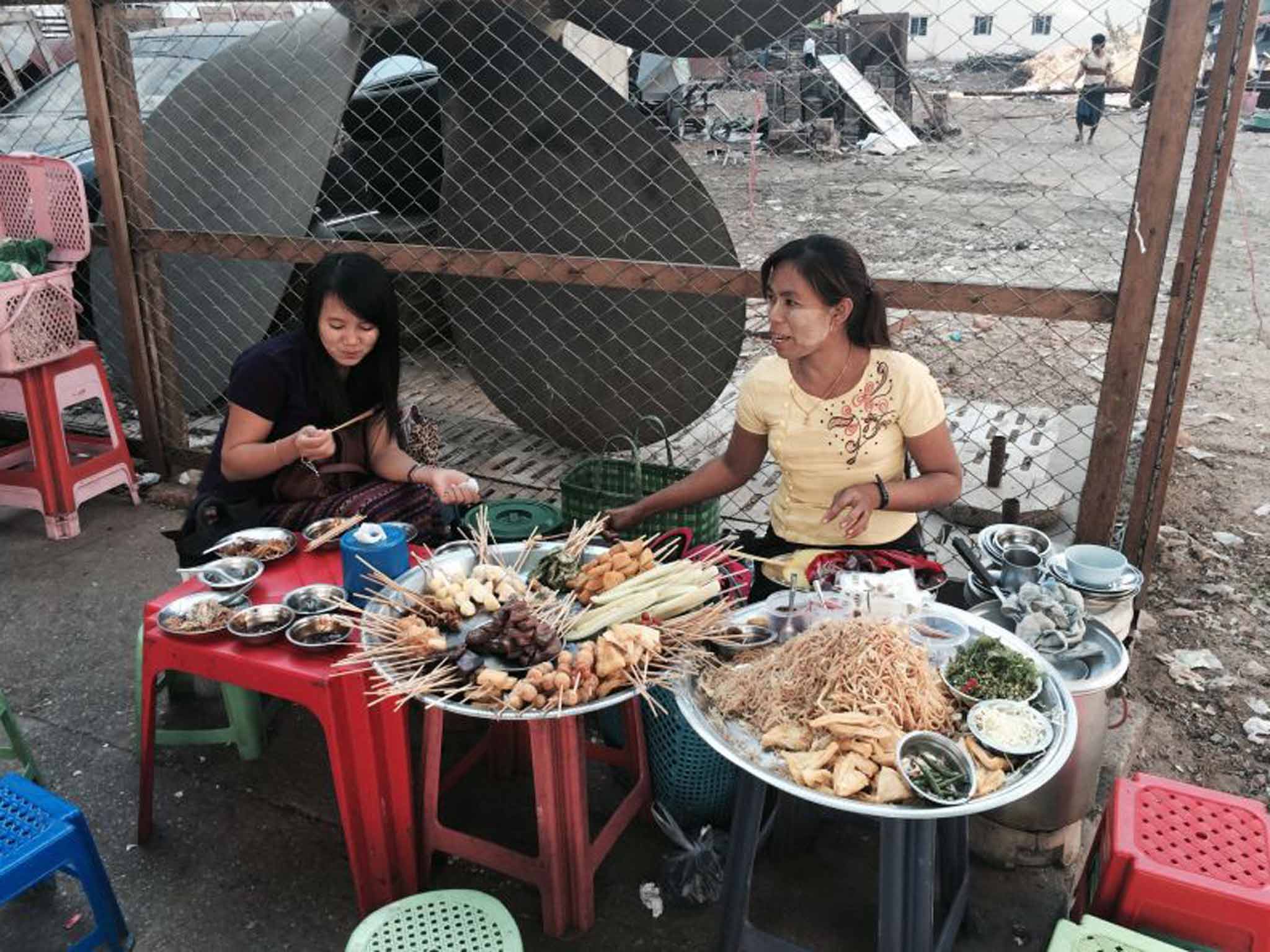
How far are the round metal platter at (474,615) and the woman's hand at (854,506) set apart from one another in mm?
605

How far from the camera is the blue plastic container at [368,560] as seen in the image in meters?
2.28

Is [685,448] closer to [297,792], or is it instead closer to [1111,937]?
[297,792]

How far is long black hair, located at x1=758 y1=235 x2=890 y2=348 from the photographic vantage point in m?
2.52

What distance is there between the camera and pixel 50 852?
2.04m

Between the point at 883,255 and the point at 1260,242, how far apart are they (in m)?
3.87

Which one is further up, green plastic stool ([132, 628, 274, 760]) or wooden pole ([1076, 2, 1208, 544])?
wooden pole ([1076, 2, 1208, 544])

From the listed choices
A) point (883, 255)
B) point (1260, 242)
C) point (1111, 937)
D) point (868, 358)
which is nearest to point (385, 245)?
point (868, 358)

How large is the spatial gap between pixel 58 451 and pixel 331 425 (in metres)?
1.97

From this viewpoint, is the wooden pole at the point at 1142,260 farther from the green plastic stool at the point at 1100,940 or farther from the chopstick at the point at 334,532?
the chopstick at the point at 334,532

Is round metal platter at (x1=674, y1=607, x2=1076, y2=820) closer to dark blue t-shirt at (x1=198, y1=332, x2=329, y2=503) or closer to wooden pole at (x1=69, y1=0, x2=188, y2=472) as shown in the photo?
dark blue t-shirt at (x1=198, y1=332, x2=329, y2=503)

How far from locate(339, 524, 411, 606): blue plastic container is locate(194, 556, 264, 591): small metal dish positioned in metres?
0.30

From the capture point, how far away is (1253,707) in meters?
3.14

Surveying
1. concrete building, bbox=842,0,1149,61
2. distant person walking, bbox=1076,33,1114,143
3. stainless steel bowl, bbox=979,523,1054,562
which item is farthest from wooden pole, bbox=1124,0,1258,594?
concrete building, bbox=842,0,1149,61

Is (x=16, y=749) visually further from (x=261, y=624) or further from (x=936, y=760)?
(x=936, y=760)
